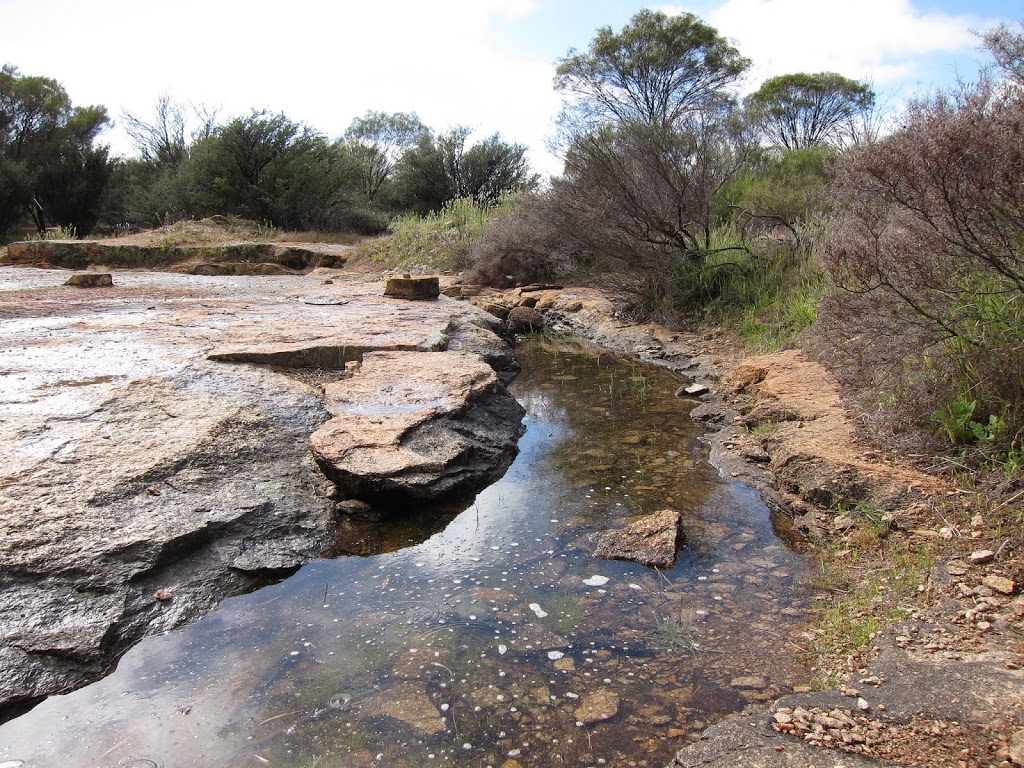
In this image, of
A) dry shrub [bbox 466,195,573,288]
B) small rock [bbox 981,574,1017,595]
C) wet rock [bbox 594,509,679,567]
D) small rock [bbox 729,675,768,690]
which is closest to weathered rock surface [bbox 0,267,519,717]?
wet rock [bbox 594,509,679,567]

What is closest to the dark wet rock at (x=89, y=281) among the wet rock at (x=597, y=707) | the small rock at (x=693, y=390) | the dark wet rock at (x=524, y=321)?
the dark wet rock at (x=524, y=321)

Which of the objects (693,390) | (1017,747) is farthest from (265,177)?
(1017,747)

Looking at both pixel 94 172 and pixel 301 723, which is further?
pixel 94 172

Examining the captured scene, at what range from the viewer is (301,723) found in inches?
71.5

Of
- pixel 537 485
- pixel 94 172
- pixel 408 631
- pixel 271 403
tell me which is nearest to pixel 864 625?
pixel 408 631

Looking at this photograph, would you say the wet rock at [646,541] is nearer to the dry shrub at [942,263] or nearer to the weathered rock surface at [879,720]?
the weathered rock surface at [879,720]

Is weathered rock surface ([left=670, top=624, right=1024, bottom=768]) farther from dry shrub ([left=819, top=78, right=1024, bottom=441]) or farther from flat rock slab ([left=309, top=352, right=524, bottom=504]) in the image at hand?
flat rock slab ([left=309, top=352, right=524, bottom=504])

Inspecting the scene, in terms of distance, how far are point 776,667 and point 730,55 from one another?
23600mm

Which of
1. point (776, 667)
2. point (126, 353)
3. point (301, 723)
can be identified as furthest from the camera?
point (126, 353)

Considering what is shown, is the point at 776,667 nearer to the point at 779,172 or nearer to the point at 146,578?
the point at 146,578

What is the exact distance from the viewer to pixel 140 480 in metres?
2.63

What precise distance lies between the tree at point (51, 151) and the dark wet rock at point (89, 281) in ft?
60.0

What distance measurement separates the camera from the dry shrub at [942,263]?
8.32ft

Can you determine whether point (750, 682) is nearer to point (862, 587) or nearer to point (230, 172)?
point (862, 587)
